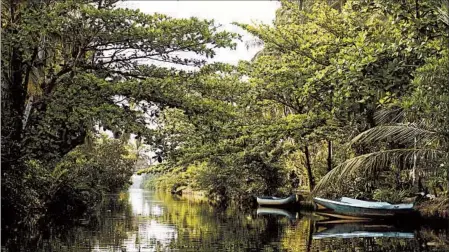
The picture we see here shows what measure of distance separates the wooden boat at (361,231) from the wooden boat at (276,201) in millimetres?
6484

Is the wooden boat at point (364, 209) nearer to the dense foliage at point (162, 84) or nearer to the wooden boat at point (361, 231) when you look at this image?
the wooden boat at point (361, 231)

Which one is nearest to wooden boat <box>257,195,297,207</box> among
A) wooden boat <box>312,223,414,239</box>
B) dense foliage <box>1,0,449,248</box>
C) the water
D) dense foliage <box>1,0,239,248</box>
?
the water

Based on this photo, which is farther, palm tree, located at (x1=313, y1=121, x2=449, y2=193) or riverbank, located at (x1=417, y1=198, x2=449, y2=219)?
riverbank, located at (x1=417, y1=198, x2=449, y2=219)

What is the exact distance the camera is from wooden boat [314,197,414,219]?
14172 mm

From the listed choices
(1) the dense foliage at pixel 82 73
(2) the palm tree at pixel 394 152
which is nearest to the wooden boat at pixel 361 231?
(2) the palm tree at pixel 394 152

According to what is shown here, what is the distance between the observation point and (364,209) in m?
14.9

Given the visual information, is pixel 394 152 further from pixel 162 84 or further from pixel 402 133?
pixel 162 84

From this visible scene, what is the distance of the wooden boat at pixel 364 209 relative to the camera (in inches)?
558

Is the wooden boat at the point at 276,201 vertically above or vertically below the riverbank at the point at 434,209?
above

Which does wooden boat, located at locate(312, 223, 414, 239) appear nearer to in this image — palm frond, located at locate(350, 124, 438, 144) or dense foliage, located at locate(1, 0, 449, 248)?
dense foliage, located at locate(1, 0, 449, 248)

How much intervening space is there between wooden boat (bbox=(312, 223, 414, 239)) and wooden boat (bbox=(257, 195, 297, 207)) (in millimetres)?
6484

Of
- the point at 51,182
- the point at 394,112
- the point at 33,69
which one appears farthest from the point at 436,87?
the point at 51,182

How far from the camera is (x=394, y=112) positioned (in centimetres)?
1281

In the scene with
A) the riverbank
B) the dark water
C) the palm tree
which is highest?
the palm tree
